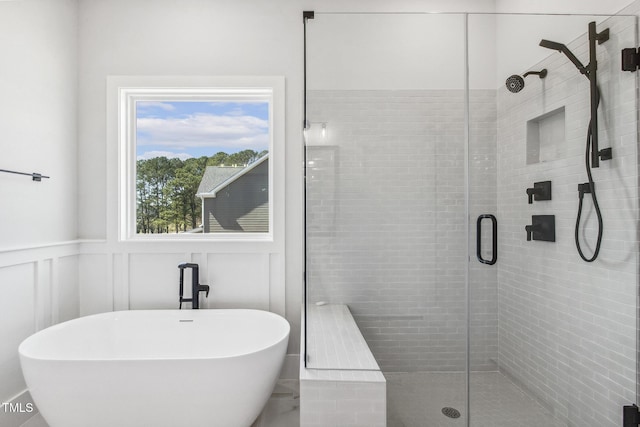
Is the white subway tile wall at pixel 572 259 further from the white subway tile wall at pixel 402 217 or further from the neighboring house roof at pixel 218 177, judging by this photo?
the neighboring house roof at pixel 218 177

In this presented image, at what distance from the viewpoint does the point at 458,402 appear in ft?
5.03

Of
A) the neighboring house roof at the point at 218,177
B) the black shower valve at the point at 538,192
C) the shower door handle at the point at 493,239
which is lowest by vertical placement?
the shower door handle at the point at 493,239

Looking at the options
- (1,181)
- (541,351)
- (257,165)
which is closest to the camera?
(541,351)

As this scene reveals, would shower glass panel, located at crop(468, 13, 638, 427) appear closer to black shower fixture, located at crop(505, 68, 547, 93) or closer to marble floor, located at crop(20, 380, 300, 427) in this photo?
black shower fixture, located at crop(505, 68, 547, 93)

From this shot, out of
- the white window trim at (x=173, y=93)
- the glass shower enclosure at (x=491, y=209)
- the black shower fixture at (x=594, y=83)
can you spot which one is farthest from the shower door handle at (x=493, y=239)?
the white window trim at (x=173, y=93)

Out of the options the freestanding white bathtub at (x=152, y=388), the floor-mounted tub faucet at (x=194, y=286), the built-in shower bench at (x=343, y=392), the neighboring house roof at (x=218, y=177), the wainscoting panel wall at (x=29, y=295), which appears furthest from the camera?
the neighboring house roof at (x=218, y=177)

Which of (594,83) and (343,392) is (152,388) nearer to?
(343,392)

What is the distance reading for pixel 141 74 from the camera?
2312 millimetres

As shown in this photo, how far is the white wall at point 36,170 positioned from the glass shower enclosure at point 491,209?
168 centimetres

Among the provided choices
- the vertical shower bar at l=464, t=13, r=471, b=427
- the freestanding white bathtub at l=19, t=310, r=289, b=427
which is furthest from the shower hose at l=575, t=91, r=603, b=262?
the freestanding white bathtub at l=19, t=310, r=289, b=427

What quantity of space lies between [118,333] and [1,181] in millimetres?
1083

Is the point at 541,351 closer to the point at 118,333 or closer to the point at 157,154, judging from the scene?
the point at 118,333

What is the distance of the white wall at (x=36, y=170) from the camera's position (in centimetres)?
179

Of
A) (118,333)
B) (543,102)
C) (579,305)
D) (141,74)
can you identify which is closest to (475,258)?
(579,305)
